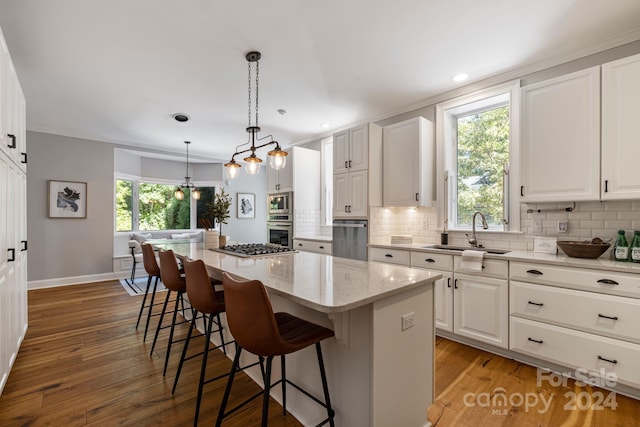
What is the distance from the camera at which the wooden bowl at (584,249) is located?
87.8 inches

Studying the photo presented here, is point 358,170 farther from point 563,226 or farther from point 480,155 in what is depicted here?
point 563,226

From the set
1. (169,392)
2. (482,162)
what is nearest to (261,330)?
(169,392)

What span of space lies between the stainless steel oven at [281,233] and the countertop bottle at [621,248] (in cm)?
378

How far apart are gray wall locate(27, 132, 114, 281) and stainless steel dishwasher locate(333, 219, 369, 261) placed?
4455 millimetres

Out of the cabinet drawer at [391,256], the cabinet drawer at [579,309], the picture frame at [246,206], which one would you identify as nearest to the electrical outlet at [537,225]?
the cabinet drawer at [579,309]

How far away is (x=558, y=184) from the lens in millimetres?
2455

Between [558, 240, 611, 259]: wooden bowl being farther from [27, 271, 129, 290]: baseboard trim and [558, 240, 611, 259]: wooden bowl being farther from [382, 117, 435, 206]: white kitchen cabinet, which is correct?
[27, 271, 129, 290]: baseboard trim

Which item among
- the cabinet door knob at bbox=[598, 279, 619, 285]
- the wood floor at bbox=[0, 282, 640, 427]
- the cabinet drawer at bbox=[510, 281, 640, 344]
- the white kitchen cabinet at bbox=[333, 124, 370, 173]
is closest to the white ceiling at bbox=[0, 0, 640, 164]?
the white kitchen cabinet at bbox=[333, 124, 370, 173]

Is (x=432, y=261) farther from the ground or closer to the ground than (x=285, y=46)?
closer to the ground

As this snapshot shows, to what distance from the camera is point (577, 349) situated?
2.14 meters

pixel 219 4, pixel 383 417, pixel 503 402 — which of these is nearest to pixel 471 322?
pixel 503 402

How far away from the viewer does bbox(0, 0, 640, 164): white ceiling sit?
6.94 ft

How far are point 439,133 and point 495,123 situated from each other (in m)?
0.58

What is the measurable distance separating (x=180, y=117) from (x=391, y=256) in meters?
3.57
